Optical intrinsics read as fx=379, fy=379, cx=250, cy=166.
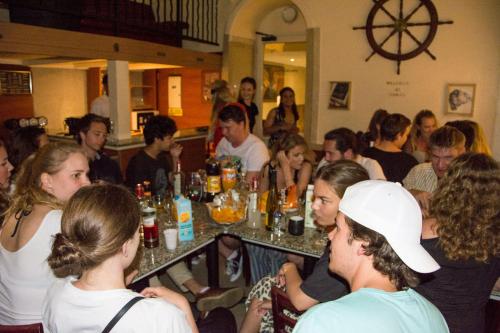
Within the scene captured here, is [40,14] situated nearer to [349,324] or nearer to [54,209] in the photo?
[54,209]

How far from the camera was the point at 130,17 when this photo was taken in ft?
18.9

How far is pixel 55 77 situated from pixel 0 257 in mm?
5652

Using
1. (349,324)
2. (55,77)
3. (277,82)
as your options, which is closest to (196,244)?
(349,324)

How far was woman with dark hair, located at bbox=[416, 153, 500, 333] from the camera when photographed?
5.03 feet

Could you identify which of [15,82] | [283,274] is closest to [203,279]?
[283,274]

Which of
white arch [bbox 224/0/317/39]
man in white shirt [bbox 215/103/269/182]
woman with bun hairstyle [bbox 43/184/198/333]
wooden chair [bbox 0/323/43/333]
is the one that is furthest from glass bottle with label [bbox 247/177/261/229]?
white arch [bbox 224/0/317/39]

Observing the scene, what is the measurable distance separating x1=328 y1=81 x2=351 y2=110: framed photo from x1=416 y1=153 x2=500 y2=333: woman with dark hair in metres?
3.95

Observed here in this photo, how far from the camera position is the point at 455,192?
1644 millimetres

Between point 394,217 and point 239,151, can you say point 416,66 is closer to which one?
point 239,151

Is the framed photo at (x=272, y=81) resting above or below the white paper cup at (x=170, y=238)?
above

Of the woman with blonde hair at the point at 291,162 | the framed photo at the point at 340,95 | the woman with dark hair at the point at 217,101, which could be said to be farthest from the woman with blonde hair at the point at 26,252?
the framed photo at the point at 340,95

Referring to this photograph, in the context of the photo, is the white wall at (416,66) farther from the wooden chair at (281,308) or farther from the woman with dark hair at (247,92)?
the wooden chair at (281,308)

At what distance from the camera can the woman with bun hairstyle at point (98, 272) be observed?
1064 millimetres

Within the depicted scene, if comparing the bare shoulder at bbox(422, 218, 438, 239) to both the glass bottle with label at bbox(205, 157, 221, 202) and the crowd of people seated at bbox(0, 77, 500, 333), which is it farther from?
the glass bottle with label at bbox(205, 157, 221, 202)
